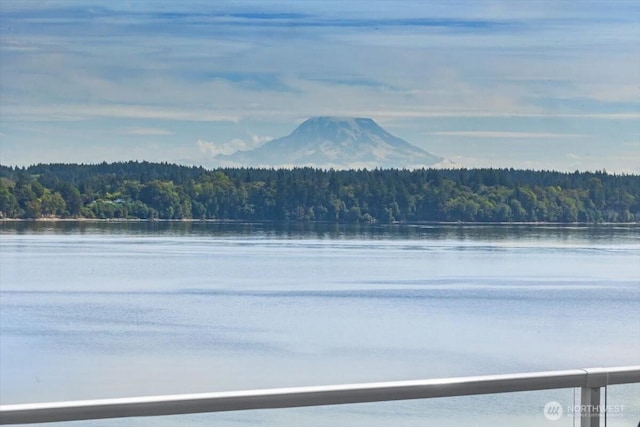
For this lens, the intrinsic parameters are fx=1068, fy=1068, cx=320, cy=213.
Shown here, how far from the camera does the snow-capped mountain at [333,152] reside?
33.9 m

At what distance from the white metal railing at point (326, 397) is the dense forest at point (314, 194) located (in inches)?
1147

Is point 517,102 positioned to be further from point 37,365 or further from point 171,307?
point 37,365

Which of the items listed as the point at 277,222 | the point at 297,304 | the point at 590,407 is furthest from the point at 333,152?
the point at 590,407

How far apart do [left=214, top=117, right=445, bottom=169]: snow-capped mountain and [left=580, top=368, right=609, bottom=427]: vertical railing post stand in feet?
104

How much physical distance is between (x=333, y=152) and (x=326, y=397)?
33.6 meters

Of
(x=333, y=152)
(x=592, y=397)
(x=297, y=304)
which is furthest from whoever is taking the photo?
(x=333, y=152)

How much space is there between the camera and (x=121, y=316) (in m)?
27.1

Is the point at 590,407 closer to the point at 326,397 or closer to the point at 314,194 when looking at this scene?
the point at 326,397

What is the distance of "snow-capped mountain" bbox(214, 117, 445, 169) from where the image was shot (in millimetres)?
33906

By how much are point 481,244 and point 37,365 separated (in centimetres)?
1476

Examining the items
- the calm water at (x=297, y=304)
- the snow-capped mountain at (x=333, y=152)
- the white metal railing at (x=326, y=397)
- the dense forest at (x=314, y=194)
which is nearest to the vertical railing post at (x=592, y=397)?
the white metal railing at (x=326, y=397)

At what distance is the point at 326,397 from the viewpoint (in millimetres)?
1437

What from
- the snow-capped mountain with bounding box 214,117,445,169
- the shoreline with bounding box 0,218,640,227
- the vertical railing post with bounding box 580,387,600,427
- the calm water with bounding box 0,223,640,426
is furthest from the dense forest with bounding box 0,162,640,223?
the vertical railing post with bounding box 580,387,600,427

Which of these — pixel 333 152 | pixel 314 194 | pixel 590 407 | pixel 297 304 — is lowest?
pixel 297 304
